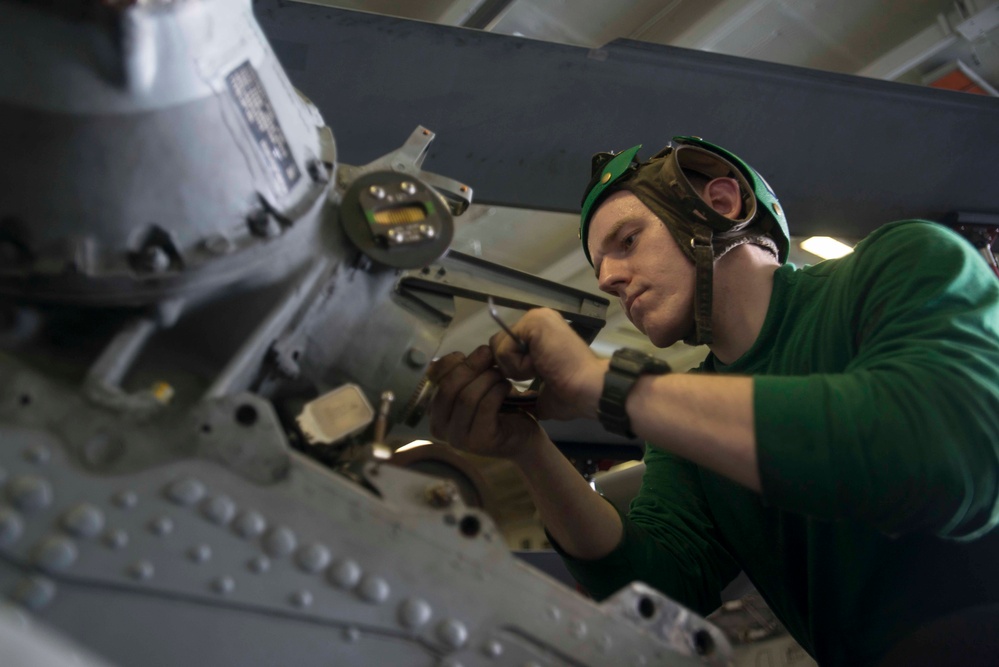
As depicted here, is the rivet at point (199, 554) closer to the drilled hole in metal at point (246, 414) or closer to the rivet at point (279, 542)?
the rivet at point (279, 542)

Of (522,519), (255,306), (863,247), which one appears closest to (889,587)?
(863,247)

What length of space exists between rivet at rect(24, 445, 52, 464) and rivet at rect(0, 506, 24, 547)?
64mm

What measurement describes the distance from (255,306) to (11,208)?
362 mm

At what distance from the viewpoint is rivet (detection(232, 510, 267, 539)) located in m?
1.02

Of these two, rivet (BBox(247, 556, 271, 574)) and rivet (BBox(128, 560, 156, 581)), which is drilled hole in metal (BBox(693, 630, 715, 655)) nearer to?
rivet (BBox(247, 556, 271, 574))

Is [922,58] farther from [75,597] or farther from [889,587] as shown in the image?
[75,597]

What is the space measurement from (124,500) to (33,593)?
140 millimetres

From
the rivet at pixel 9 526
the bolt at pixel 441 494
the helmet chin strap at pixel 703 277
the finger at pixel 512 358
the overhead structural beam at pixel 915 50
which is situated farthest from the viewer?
the overhead structural beam at pixel 915 50

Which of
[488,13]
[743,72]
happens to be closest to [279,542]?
[743,72]

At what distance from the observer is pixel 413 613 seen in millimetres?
1071

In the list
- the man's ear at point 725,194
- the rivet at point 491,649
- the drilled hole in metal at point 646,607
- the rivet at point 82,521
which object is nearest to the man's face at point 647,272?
the man's ear at point 725,194

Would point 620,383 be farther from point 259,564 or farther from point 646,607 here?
point 259,564

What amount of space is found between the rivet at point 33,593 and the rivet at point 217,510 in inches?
7.5

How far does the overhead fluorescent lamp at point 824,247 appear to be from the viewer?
4.39m
